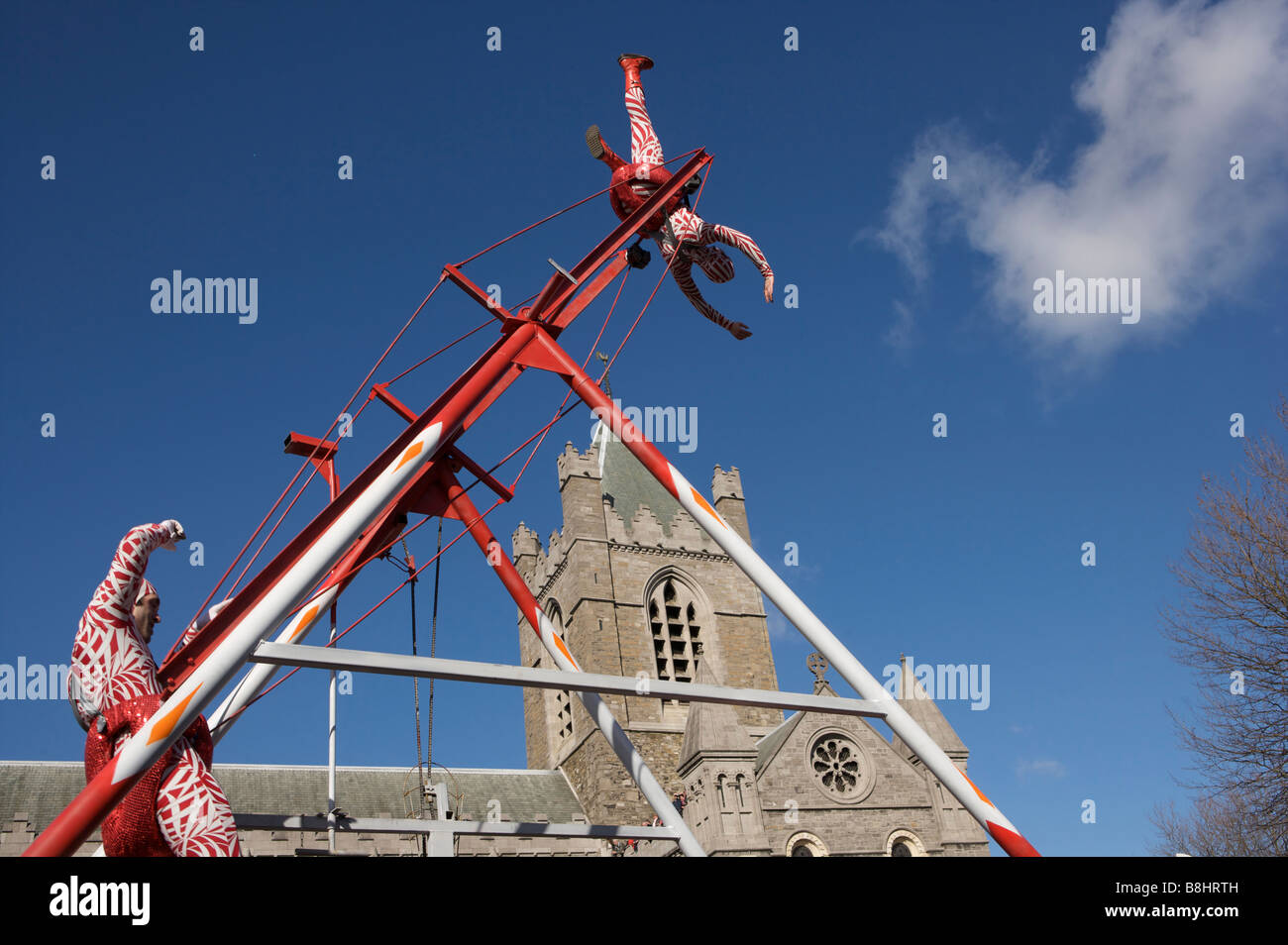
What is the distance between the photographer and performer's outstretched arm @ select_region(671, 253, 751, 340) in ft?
31.5

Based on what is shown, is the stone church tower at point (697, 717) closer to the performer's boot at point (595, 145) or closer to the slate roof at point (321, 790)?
the slate roof at point (321, 790)

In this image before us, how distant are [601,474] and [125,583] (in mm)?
36336

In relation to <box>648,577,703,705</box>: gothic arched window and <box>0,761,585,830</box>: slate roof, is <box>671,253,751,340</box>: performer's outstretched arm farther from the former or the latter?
<box>648,577,703,705</box>: gothic arched window

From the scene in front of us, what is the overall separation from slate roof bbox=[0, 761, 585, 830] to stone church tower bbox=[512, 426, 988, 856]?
1.73 m

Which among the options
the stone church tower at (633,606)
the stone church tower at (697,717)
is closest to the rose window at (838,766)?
the stone church tower at (697,717)

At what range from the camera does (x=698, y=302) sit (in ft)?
32.4

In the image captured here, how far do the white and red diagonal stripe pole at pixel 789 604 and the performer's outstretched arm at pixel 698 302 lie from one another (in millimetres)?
1755

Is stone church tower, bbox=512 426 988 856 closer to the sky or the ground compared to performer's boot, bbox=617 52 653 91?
closer to the ground

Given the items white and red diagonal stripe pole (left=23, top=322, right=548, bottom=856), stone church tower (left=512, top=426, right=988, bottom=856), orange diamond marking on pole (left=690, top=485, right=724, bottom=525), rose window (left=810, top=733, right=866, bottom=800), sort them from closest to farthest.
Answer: white and red diagonal stripe pole (left=23, top=322, right=548, bottom=856) → orange diamond marking on pole (left=690, top=485, right=724, bottom=525) → stone church tower (left=512, top=426, right=988, bottom=856) → rose window (left=810, top=733, right=866, bottom=800)

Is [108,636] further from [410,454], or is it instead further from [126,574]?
[410,454]

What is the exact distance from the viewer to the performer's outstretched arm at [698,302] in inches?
378

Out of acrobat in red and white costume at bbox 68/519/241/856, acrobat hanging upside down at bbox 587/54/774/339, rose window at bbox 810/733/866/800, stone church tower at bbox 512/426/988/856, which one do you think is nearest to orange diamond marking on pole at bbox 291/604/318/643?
acrobat in red and white costume at bbox 68/519/241/856

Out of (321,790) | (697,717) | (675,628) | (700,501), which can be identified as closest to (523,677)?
(700,501)

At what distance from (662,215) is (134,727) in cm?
606
